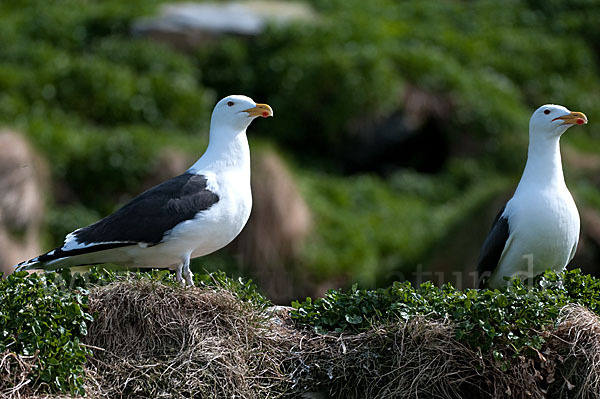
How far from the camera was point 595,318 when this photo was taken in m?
6.67

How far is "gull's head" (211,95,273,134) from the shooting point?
7.64m

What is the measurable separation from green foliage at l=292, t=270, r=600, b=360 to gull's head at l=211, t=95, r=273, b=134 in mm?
1531

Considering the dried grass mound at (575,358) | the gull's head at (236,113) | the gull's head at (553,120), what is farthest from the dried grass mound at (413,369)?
the gull's head at (553,120)

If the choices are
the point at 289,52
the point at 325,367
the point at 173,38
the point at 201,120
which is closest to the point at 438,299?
the point at 325,367

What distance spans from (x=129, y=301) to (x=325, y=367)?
137 cm

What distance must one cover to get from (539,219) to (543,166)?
1.57ft

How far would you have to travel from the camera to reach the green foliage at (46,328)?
5949 millimetres

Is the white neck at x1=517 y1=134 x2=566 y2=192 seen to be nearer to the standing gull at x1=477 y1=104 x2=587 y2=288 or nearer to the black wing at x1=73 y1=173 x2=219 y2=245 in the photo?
the standing gull at x1=477 y1=104 x2=587 y2=288

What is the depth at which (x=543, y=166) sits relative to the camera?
7.63 m

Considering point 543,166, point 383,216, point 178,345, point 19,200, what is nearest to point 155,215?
point 178,345

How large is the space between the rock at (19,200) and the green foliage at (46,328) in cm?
573

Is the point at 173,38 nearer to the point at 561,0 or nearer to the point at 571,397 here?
the point at 561,0

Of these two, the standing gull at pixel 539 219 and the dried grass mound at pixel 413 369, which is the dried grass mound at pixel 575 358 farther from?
the standing gull at pixel 539 219

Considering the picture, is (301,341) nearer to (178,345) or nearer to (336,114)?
(178,345)
